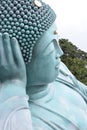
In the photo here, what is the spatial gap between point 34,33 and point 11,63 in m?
0.20

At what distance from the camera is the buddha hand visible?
2.75 m

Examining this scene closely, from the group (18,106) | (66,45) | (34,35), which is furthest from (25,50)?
(66,45)

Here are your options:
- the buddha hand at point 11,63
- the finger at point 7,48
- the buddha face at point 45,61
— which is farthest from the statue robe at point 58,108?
the finger at point 7,48

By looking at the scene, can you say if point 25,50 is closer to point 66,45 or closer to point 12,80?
point 12,80

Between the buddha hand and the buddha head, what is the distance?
56mm

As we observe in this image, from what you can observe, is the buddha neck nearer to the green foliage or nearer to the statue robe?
the statue robe

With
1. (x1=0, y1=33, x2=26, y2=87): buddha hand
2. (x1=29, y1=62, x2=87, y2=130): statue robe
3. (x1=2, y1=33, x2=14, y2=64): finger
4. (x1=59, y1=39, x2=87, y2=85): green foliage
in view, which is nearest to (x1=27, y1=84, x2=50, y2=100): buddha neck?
(x1=29, y1=62, x2=87, y2=130): statue robe

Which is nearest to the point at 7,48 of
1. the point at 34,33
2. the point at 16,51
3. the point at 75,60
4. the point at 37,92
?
the point at 16,51

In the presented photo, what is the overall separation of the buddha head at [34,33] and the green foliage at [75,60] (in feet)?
35.1

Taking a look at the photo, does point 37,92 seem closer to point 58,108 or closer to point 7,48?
point 58,108

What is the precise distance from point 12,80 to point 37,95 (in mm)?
298

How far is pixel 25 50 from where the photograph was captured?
2838mm

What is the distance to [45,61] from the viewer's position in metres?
2.93

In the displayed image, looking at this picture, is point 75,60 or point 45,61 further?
point 75,60
